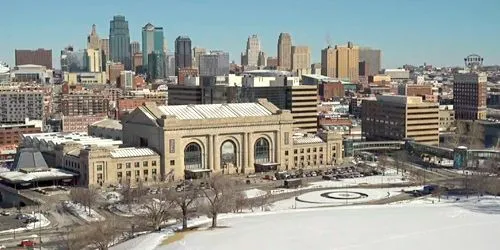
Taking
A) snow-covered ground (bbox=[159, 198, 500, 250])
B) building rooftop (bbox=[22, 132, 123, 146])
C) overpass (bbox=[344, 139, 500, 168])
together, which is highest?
building rooftop (bbox=[22, 132, 123, 146])

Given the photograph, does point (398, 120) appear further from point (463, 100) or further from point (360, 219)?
point (360, 219)

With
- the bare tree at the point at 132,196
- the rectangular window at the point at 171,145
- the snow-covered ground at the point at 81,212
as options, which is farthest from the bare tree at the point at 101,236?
the rectangular window at the point at 171,145

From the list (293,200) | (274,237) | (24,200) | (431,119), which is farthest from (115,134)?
(274,237)

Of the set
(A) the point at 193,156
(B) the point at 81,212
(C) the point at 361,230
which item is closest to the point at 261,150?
(A) the point at 193,156

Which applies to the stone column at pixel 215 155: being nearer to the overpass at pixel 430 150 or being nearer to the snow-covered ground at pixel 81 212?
the snow-covered ground at pixel 81 212

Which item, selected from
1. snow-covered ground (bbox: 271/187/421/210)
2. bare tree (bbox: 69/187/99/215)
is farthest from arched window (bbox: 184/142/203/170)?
bare tree (bbox: 69/187/99/215)

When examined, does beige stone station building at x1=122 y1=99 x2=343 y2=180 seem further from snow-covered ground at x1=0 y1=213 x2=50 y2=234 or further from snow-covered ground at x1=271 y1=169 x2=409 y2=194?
snow-covered ground at x1=0 y1=213 x2=50 y2=234
